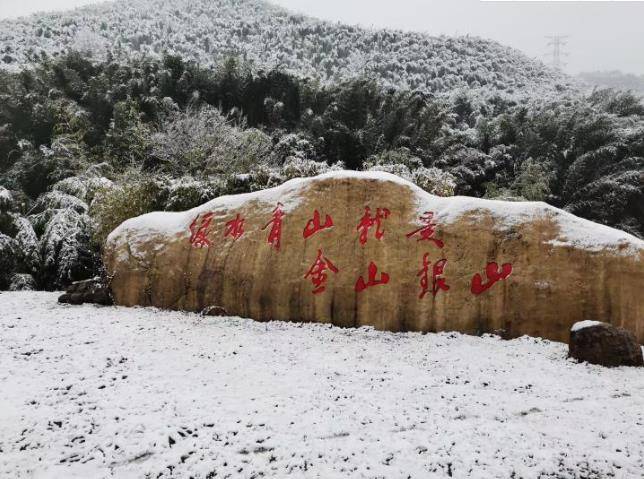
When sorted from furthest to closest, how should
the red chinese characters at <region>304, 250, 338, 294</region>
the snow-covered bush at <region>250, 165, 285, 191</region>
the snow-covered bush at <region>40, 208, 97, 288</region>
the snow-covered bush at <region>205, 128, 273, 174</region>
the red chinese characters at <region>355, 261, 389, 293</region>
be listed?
1. the snow-covered bush at <region>205, 128, 273, 174</region>
2. the snow-covered bush at <region>250, 165, 285, 191</region>
3. the snow-covered bush at <region>40, 208, 97, 288</region>
4. the red chinese characters at <region>304, 250, 338, 294</region>
5. the red chinese characters at <region>355, 261, 389, 293</region>

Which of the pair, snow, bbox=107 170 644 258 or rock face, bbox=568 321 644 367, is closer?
rock face, bbox=568 321 644 367

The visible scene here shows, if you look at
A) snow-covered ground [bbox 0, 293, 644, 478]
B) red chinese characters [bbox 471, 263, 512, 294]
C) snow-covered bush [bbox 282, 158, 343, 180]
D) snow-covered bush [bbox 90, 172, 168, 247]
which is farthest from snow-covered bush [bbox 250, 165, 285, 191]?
red chinese characters [bbox 471, 263, 512, 294]

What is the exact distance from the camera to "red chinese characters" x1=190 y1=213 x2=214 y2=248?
23.1 ft

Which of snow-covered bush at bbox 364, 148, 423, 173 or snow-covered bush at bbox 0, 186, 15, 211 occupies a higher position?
snow-covered bush at bbox 364, 148, 423, 173

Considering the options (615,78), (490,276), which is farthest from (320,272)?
(615,78)

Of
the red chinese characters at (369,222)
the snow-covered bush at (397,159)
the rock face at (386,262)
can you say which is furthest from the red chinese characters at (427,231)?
the snow-covered bush at (397,159)

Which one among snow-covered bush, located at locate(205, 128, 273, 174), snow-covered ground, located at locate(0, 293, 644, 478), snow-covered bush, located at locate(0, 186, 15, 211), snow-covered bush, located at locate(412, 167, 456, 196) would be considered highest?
snow-covered bush, located at locate(205, 128, 273, 174)

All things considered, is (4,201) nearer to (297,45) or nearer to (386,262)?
(386,262)

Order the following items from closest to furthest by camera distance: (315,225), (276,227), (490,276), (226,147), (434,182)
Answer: (490,276), (315,225), (276,227), (434,182), (226,147)

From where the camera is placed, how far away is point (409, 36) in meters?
41.0

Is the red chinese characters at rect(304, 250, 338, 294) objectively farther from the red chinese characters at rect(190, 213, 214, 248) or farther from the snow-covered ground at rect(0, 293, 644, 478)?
the red chinese characters at rect(190, 213, 214, 248)

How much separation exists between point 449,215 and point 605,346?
2418mm

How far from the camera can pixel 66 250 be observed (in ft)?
→ 32.2

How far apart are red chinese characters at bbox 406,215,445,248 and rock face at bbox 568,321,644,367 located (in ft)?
6.64
